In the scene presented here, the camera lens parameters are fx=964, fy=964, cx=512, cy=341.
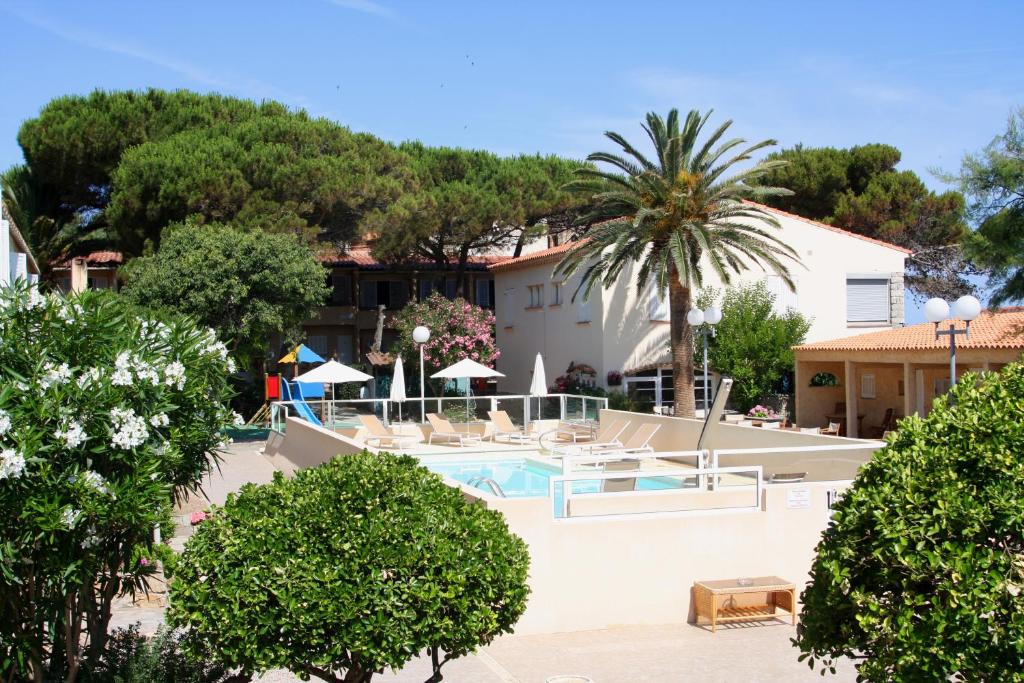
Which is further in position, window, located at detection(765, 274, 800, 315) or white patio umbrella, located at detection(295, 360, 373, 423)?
window, located at detection(765, 274, 800, 315)

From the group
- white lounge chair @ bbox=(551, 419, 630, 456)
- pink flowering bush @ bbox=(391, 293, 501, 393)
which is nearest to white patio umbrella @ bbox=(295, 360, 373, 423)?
white lounge chair @ bbox=(551, 419, 630, 456)

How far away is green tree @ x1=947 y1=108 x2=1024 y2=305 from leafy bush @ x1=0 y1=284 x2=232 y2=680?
1860 cm

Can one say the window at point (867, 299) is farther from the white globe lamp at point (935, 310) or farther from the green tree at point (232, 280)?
the white globe lamp at point (935, 310)

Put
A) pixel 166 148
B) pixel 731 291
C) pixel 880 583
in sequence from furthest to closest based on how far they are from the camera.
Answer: pixel 166 148
pixel 731 291
pixel 880 583

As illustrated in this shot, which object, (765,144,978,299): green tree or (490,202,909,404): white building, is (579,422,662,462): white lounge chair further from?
(765,144,978,299): green tree

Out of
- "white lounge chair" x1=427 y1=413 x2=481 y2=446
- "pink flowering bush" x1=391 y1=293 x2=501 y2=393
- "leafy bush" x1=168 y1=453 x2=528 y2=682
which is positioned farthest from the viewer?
"pink flowering bush" x1=391 y1=293 x2=501 y2=393

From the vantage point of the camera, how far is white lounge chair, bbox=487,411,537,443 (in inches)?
960

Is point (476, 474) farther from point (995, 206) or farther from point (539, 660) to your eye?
point (995, 206)

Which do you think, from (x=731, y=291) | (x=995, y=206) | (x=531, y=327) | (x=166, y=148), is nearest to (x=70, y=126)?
(x=166, y=148)

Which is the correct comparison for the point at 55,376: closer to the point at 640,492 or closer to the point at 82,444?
the point at 82,444

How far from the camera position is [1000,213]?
2055cm

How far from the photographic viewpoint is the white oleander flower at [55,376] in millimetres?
5465

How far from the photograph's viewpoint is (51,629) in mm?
6246

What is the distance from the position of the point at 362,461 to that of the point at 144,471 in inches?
50.4
